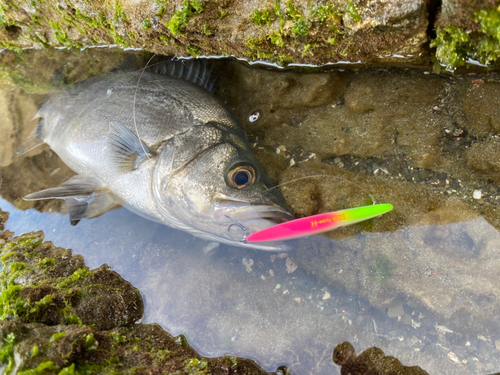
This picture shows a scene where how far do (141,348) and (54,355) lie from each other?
0.60 metres

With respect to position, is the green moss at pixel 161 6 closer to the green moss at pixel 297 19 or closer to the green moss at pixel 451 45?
the green moss at pixel 297 19

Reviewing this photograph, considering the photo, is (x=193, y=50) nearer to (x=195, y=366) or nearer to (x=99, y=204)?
(x=99, y=204)

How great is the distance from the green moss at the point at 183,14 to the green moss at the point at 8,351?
2.69m

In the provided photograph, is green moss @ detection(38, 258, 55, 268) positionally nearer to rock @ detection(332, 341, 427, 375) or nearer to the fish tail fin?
the fish tail fin

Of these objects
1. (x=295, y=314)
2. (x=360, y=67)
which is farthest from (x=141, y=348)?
(x=360, y=67)

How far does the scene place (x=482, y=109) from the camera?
2764 millimetres

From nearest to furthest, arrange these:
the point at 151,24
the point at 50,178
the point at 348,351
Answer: the point at 348,351 → the point at 151,24 → the point at 50,178

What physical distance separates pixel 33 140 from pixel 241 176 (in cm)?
320

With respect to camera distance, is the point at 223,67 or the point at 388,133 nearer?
the point at 388,133

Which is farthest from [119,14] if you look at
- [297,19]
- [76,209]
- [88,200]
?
[76,209]

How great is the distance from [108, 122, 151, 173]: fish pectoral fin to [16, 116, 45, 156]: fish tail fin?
161 cm

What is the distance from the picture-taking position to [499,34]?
6.61 ft

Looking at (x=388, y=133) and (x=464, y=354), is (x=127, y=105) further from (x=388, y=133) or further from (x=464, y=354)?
(x=464, y=354)

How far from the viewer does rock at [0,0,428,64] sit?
2295 mm
